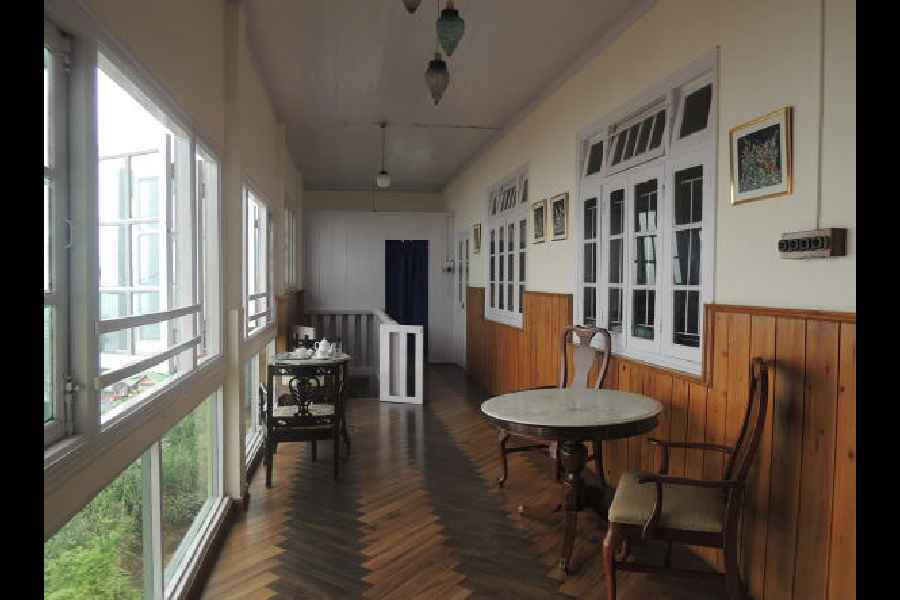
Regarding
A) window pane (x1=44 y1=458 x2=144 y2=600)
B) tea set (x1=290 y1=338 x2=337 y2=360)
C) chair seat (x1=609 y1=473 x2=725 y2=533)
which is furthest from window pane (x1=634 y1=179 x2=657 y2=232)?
window pane (x1=44 y1=458 x2=144 y2=600)

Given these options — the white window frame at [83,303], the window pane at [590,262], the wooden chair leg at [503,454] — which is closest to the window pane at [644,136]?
the window pane at [590,262]

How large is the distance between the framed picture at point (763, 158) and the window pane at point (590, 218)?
1.69 metres

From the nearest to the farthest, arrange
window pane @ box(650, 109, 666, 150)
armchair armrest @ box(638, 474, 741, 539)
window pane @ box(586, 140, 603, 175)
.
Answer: armchair armrest @ box(638, 474, 741, 539) < window pane @ box(650, 109, 666, 150) < window pane @ box(586, 140, 603, 175)

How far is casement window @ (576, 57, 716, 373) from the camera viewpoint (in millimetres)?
3170

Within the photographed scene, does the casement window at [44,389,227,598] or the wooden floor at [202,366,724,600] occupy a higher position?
the casement window at [44,389,227,598]

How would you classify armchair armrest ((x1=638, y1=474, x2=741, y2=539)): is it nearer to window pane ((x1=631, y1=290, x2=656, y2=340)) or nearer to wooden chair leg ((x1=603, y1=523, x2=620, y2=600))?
wooden chair leg ((x1=603, y1=523, x2=620, y2=600))

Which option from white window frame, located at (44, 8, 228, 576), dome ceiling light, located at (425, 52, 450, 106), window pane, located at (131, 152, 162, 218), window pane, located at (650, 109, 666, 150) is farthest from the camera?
window pane, located at (650, 109, 666, 150)

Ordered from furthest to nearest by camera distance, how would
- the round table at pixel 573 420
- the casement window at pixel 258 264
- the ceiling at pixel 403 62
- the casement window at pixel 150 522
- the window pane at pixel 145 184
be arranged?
the casement window at pixel 258 264
the ceiling at pixel 403 62
the round table at pixel 573 420
the window pane at pixel 145 184
the casement window at pixel 150 522

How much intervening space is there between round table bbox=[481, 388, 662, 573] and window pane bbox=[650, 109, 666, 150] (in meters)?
1.56

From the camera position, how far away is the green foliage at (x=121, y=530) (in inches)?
63.2

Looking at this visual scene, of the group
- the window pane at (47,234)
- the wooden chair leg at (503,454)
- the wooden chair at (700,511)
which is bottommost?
the wooden chair leg at (503,454)

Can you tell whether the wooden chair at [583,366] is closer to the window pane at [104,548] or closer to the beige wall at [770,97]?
the beige wall at [770,97]

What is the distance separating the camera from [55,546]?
1542 millimetres

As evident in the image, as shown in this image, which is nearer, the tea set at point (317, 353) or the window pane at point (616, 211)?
the window pane at point (616, 211)
